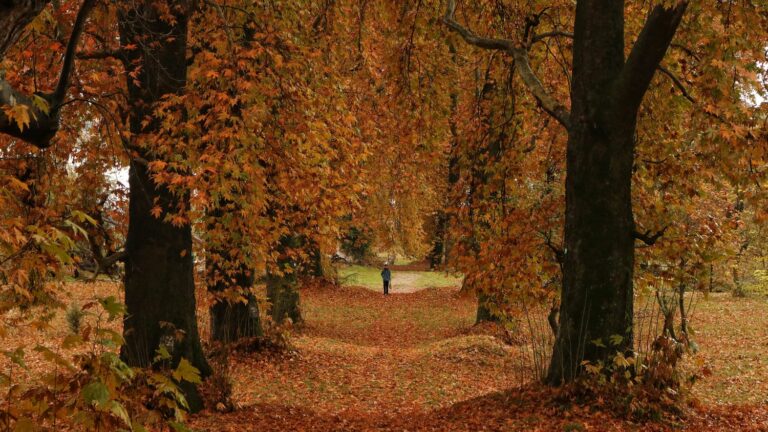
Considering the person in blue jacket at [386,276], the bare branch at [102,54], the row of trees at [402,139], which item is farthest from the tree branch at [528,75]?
the person in blue jacket at [386,276]

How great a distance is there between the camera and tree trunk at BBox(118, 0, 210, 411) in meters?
7.71

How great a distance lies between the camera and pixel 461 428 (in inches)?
279

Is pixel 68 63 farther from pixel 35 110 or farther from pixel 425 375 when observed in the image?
pixel 425 375

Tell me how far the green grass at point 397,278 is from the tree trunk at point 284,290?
14.7m

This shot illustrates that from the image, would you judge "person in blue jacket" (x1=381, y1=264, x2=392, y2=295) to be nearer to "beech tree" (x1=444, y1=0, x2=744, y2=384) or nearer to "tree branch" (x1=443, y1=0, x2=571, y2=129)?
"tree branch" (x1=443, y1=0, x2=571, y2=129)

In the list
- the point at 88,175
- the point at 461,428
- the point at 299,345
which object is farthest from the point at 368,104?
the point at 461,428

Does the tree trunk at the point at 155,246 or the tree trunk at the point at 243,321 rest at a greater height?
the tree trunk at the point at 155,246

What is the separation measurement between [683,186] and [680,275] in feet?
4.67

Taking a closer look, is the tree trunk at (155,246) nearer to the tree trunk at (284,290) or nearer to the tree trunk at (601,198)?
the tree trunk at (601,198)

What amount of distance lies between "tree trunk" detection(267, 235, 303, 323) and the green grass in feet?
48.1

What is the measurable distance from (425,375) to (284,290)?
6434 mm

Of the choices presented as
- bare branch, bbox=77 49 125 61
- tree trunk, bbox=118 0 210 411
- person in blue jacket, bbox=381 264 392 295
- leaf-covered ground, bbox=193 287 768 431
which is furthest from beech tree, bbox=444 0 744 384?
person in blue jacket, bbox=381 264 392 295

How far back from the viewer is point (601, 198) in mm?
7133

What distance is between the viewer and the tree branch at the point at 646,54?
657cm
